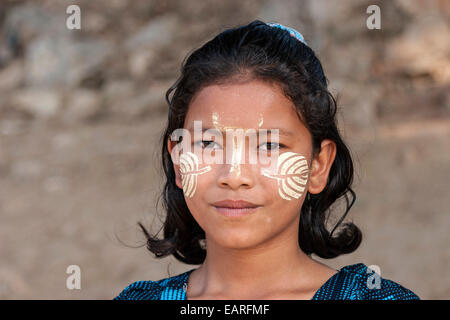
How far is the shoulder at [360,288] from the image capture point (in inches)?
67.5

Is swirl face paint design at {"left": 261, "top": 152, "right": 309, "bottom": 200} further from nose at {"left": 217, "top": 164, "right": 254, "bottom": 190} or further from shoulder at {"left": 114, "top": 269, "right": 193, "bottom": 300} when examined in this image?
shoulder at {"left": 114, "top": 269, "right": 193, "bottom": 300}

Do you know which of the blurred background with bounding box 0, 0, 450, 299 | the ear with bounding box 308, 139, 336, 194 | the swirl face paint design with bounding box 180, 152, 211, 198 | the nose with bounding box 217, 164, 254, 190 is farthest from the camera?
the blurred background with bounding box 0, 0, 450, 299

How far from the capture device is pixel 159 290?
1962 millimetres

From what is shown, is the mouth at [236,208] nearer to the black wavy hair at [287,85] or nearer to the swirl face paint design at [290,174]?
the swirl face paint design at [290,174]

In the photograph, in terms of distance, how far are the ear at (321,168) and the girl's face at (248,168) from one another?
6cm

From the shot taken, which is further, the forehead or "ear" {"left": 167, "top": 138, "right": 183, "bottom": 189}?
"ear" {"left": 167, "top": 138, "right": 183, "bottom": 189}

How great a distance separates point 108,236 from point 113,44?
4.11 m

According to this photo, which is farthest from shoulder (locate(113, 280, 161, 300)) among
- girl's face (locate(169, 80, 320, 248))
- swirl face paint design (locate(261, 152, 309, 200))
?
swirl face paint design (locate(261, 152, 309, 200))

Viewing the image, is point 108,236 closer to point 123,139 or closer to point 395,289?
point 123,139

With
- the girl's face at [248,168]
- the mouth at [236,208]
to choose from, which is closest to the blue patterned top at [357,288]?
the girl's face at [248,168]

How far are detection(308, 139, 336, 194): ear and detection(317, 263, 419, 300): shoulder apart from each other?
0.27m

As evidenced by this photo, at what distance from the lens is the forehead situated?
1719 millimetres

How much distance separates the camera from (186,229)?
2.20 metres

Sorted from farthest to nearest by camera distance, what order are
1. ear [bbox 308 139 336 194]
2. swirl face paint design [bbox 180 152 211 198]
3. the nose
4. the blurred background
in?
the blurred background < ear [bbox 308 139 336 194] < swirl face paint design [bbox 180 152 211 198] < the nose
